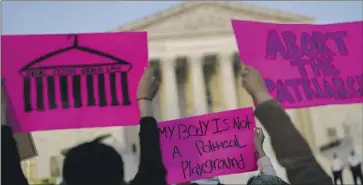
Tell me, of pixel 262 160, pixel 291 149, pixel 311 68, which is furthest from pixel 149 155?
pixel 311 68

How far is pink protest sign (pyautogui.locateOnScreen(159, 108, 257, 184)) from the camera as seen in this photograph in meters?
4.50

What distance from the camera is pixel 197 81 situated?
39375mm

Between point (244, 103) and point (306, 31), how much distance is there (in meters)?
34.7

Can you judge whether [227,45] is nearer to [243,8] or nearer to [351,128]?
[243,8]

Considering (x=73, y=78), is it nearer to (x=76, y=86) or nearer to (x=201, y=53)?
(x=76, y=86)

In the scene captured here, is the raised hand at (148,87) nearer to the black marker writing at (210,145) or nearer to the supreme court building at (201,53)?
the black marker writing at (210,145)

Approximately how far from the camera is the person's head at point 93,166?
2.45 metres

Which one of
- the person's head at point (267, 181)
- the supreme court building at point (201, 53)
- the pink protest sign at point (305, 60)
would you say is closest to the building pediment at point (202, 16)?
the supreme court building at point (201, 53)

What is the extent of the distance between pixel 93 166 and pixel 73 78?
2.43 metres

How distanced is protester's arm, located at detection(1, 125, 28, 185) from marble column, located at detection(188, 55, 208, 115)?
35528mm

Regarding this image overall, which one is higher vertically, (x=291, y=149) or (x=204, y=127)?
(x=204, y=127)

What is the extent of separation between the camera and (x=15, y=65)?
4.64 metres

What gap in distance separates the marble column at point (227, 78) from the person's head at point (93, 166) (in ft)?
118

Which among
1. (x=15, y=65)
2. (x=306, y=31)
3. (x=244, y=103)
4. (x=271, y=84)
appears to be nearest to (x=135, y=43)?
(x=15, y=65)
